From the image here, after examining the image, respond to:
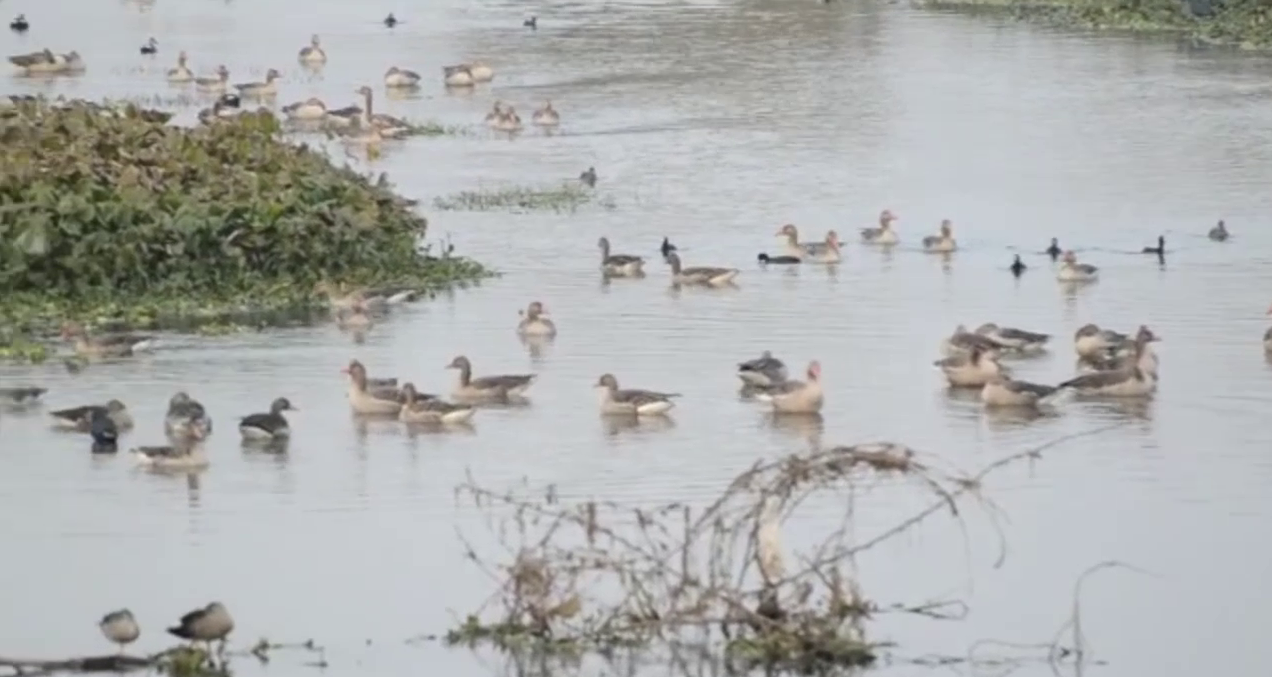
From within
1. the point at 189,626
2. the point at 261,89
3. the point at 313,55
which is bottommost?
the point at 189,626

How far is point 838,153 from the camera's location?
36031 millimetres

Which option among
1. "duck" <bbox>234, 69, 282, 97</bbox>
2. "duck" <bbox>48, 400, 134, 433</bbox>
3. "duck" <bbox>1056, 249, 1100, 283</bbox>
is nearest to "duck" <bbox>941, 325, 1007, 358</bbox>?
"duck" <bbox>1056, 249, 1100, 283</bbox>

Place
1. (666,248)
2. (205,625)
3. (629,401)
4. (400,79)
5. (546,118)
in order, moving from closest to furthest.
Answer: (205,625) → (629,401) → (666,248) → (546,118) → (400,79)

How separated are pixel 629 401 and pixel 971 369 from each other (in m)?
2.65

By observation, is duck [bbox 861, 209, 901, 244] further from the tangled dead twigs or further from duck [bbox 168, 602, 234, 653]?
duck [bbox 168, 602, 234, 653]

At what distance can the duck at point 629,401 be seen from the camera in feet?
63.9

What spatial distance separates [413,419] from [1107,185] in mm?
14620

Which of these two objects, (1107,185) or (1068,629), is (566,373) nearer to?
(1068,629)

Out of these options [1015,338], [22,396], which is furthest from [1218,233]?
[22,396]

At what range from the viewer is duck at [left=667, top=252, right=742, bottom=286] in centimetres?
2538

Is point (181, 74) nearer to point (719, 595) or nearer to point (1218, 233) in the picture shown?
point (1218, 233)

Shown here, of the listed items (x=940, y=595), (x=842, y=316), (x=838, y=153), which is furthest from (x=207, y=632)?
(x=838, y=153)

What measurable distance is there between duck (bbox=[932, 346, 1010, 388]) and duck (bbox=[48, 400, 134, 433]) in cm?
551

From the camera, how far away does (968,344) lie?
21.4 metres
